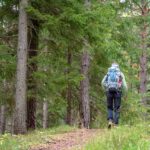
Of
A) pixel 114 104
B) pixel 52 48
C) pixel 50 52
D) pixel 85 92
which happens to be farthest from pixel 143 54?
pixel 114 104

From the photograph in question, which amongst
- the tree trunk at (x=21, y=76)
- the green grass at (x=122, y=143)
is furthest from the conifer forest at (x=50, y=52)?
the green grass at (x=122, y=143)

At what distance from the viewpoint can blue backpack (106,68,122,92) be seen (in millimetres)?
12172

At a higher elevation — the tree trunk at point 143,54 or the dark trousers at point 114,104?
the tree trunk at point 143,54

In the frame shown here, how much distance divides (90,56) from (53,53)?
10.3 ft

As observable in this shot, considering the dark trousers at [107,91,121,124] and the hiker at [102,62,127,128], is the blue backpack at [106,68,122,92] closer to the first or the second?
the hiker at [102,62,127,128]

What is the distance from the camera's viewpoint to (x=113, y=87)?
12.2 meters

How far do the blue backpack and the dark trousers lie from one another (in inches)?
10.0

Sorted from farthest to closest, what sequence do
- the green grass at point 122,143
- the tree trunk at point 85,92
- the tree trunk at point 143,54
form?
the tree trunk at point 143,54 → the tree trunk at point 85,92 → the green grass at point 122,143

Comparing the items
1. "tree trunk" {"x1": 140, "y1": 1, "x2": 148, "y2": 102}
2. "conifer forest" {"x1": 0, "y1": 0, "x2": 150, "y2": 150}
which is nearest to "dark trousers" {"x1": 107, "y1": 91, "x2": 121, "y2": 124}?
"conifer forest" {"x1": 0, "y1": 0, "x2": 150, "y2": 150}

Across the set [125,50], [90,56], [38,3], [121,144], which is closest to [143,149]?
[121,144]

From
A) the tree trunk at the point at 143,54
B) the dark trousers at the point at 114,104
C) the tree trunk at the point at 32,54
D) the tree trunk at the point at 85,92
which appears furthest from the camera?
Answer: the tree trunk at the point at 143,54

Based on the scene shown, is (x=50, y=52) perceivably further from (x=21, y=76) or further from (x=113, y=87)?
(x=113, y=87)

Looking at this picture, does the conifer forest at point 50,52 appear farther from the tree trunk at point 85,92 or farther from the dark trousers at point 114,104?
the dark trousers at point 114,104

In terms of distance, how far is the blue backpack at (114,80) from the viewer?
1217 centimetres
